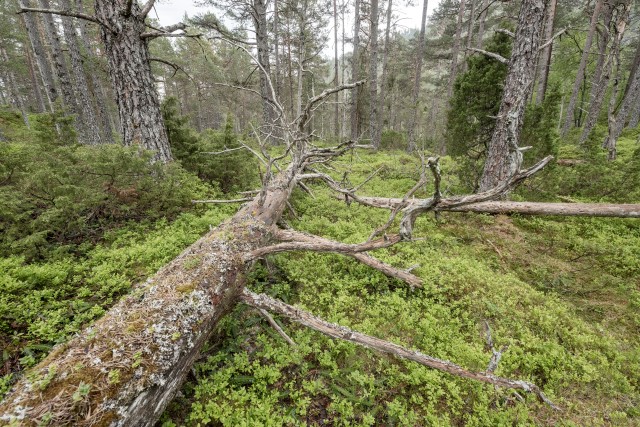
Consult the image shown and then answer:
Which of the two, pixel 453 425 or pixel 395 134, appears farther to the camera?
pixel 395 134

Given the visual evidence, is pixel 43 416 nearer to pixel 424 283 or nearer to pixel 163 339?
pixel 163 339

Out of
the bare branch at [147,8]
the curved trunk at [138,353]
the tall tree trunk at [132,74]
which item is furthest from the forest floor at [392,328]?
the bare branch at [147,8]

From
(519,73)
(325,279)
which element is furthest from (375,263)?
(519,73)

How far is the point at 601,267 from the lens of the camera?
4941 mm

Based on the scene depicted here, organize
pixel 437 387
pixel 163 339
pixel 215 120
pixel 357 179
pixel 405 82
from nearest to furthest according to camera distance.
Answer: pixel 163 339 < pixel 437 387 < pixel 357 179 < pixel 405 82 < pixel 215 120

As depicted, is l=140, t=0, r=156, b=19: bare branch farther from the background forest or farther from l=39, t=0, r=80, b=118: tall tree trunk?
l=39, t=0, r=80, b=118: tall tree trunk

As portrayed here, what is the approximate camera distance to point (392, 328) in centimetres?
351

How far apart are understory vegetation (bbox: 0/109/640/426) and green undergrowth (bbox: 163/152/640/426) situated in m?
0.02

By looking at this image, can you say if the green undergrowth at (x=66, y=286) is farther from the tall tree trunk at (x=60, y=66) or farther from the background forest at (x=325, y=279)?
the tall tree trunk at (x=60, y=66)

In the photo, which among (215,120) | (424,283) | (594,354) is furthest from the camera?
(215,120)

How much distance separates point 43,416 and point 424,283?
4.15 metres

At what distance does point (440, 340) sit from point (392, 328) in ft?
1.93

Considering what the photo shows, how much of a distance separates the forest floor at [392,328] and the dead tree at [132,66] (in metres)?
2.11

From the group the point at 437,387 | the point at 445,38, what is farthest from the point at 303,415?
the point at 445,38
